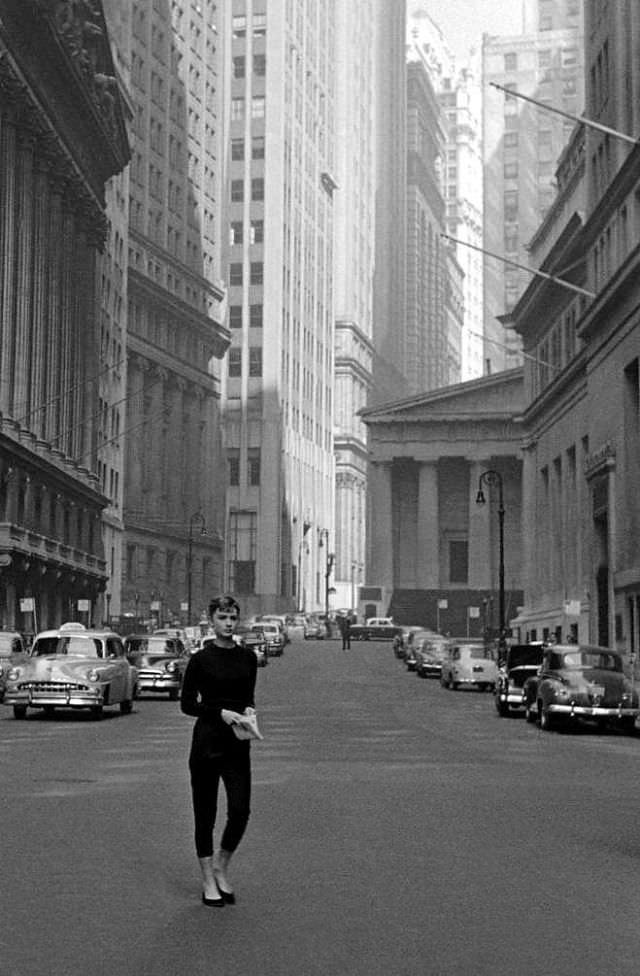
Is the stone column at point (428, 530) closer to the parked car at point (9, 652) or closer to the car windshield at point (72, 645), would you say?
the parked car at point (9, 652)

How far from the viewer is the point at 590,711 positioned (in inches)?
1180

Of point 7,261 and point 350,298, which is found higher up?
point 350,298

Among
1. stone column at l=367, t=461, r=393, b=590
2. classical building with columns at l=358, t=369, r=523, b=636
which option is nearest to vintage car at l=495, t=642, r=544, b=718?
classical building with columns at l=358, t=369, r=523, b=636

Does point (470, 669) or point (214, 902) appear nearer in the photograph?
point (214, 902)

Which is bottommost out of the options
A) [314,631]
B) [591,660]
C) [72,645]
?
[591,660]

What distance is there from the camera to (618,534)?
5653 centimetres

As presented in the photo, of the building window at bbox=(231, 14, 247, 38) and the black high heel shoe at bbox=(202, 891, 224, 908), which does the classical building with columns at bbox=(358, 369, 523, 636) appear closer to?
the building window at bbox=(231, 14, 247, 38)

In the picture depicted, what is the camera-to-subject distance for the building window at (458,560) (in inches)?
4909

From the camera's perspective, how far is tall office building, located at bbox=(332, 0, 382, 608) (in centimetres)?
17488

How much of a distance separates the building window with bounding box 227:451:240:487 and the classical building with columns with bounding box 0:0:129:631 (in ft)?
177

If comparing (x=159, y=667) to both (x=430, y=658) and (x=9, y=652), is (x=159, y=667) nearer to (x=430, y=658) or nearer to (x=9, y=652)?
(x=9, y=652)

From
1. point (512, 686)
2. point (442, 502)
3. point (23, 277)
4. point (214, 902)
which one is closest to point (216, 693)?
point (214, 902)

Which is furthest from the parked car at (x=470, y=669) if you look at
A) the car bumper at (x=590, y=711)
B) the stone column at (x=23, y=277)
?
the stone column at (x=23, y=277)

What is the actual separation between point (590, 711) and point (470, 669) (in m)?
19.7
